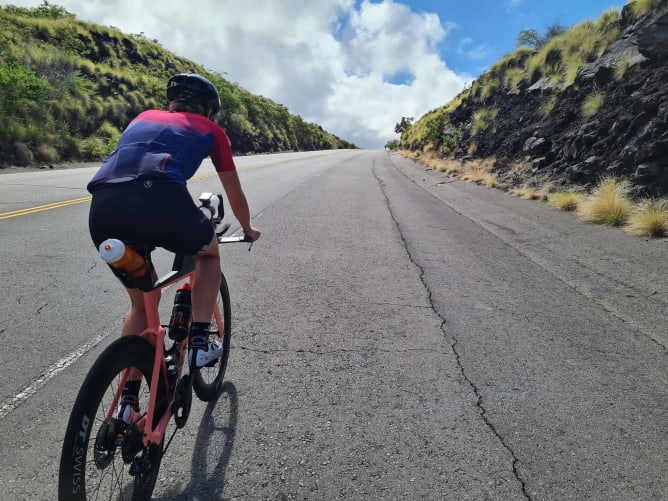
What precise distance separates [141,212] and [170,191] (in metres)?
0.16

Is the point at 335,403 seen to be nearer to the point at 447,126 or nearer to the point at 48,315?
the point at 48,315

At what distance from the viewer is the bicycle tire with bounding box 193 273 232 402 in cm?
292

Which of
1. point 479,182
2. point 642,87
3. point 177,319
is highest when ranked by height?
point 642,87

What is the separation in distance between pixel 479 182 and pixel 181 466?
52.9ft

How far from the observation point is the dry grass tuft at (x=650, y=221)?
785 cm

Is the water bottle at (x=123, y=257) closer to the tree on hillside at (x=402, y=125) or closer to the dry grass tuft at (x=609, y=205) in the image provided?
the dry grass tuft at (x=609, y=205)

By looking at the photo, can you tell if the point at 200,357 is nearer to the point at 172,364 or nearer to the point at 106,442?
the point at 172,364

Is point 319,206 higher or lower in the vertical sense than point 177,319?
lower

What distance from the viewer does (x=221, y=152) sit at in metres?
2.45

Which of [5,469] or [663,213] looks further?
[663,213]

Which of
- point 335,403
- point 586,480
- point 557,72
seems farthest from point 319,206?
point 557,72

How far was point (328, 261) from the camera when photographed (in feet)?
21.8

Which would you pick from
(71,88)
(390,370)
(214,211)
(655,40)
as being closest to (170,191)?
(214,211)

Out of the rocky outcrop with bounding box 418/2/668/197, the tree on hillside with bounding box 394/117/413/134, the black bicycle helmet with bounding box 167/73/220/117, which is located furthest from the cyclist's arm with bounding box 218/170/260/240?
the tree on hillside with bounding box 394/117/413/134
